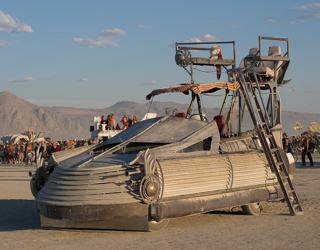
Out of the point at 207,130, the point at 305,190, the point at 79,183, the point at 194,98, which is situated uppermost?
the point at 194,98

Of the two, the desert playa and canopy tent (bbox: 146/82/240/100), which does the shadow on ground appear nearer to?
the desert playa

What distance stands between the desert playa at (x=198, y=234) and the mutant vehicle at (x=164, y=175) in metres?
0.25

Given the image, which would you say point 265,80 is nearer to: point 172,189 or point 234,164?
point 234,164

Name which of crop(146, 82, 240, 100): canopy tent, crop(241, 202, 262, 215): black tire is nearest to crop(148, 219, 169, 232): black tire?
crop(241, 202, 262, 215): black tire

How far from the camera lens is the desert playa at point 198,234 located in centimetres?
751

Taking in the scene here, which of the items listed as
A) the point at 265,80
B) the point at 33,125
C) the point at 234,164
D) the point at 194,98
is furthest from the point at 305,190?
the point at 33,125

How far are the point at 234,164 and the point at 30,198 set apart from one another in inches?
276

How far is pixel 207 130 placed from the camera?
31.6ft

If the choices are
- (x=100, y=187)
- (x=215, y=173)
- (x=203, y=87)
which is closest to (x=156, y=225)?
(x=100, y=187)

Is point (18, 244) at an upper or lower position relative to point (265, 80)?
lower

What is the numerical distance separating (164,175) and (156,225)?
Answer: 0.86m

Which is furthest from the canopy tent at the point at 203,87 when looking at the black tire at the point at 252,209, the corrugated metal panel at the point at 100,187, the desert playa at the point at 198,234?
the corrugated metal panel at the point at 100,187

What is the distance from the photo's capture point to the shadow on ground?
31.3ft

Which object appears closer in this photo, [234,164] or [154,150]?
[154,150]
